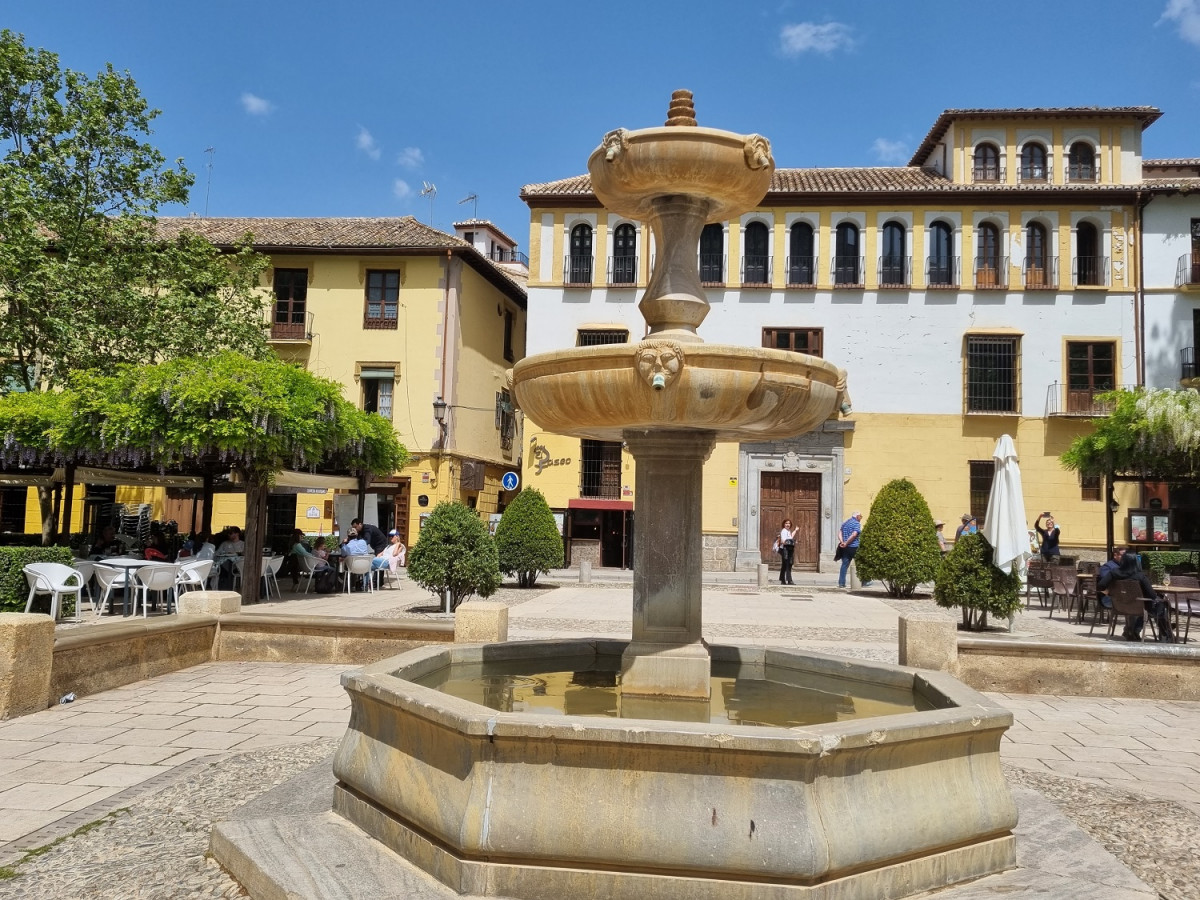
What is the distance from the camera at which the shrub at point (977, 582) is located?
1134cm

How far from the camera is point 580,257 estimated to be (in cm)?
2780

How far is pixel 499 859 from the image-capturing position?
135 inches

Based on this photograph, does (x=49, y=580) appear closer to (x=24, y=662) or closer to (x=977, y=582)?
(x=24, y=662)

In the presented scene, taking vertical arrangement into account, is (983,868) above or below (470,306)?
below

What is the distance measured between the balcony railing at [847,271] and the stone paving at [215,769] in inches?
732

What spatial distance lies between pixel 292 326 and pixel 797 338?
15485 millimetres

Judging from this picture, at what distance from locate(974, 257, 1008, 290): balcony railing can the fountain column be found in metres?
24.3

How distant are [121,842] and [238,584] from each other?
13939 millimetres

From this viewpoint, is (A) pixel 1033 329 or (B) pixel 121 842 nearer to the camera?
(B) pixel 121 842

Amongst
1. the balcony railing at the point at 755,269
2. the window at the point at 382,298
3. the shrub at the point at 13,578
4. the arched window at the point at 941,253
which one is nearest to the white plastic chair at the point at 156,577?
the shrub at the point at 13,578

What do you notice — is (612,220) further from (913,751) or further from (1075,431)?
(913,751)

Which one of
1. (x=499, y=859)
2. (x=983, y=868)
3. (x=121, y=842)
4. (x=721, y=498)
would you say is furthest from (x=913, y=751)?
(x=721, y=498)

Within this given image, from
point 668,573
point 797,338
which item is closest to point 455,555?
point 668,573

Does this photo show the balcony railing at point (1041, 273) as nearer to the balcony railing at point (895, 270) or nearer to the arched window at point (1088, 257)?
the arched window at point (1088, 257)
